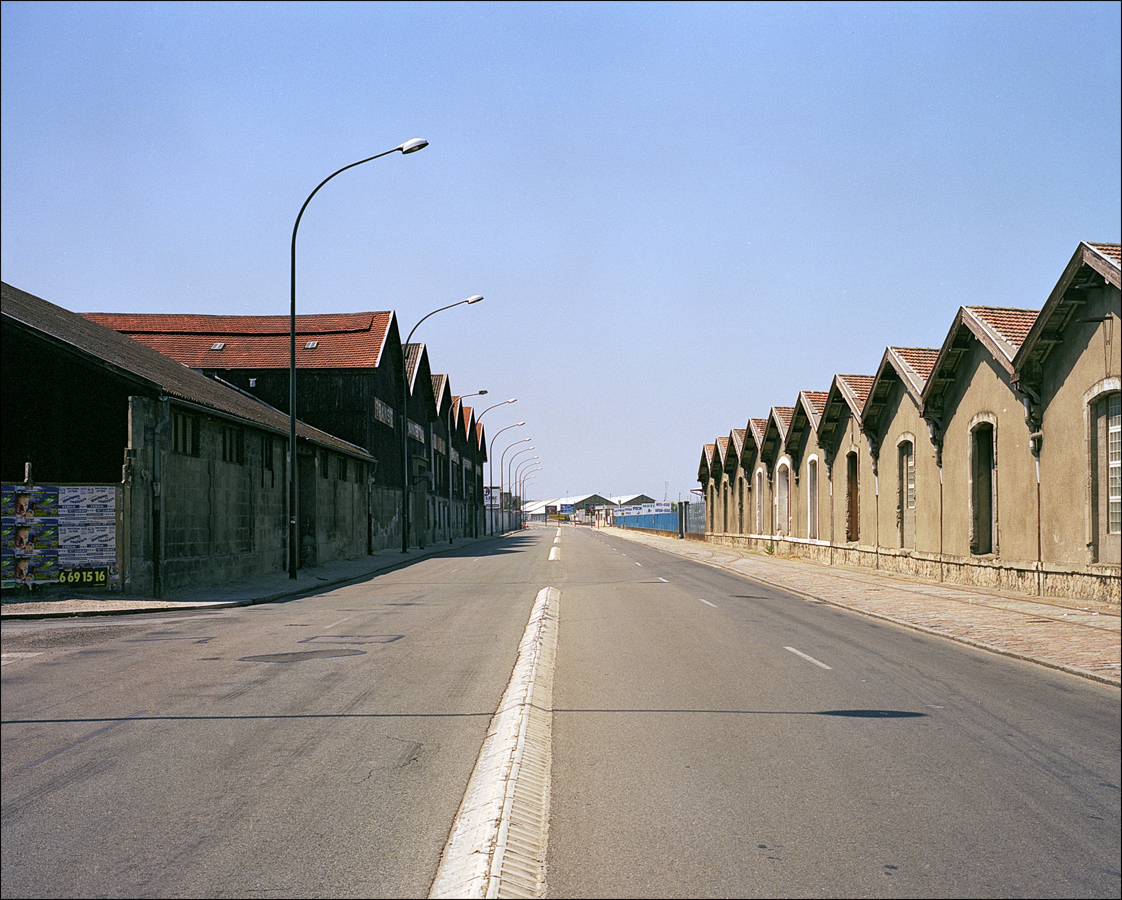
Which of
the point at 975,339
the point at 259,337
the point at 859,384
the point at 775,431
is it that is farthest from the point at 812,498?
the point at 259,337

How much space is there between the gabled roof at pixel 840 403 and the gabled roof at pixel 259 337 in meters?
22.5

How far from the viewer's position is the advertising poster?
1916cm

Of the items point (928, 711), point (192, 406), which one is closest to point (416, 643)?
point (928, 711)

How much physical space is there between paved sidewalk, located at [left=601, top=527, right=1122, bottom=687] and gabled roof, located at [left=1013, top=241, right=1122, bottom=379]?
5.36 m

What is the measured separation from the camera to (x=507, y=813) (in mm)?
5348

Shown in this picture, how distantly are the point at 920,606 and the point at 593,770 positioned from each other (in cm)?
1379

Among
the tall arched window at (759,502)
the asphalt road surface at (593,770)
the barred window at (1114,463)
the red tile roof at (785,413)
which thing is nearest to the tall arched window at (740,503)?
the tall arched window at (759,502)

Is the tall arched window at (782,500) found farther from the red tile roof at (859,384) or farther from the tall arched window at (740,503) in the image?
the red tile roof at (859,384)

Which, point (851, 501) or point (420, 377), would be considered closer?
point (851, 501)

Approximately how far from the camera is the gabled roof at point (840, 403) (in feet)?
110

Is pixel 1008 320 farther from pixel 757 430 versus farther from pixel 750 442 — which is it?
pixel 750 442

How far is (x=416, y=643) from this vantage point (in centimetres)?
1316

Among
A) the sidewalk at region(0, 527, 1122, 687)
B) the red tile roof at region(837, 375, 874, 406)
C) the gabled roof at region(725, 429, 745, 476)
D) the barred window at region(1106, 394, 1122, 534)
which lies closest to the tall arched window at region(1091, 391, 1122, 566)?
the barred window at region(1106, 394, 1122, 534)

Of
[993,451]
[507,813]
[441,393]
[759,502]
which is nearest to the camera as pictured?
[507,813]
